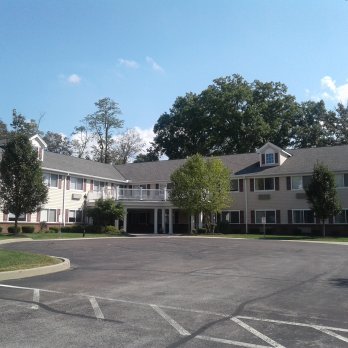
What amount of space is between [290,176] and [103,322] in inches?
1438

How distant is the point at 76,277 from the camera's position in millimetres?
12273

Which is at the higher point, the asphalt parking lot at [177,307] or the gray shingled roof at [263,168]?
the gray shingled roof at [263,168]

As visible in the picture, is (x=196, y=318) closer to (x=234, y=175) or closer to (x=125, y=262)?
(x=125, y=262)

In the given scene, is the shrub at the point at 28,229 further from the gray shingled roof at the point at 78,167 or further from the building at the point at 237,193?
the gray shingled roof at the point at 78,167

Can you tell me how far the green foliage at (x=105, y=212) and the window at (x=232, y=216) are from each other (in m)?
10.3

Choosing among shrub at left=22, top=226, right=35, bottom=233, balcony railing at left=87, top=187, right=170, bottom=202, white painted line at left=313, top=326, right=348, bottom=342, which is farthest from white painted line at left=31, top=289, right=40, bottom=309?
balcony railing at left=87, top=187, right=170, bottom=202

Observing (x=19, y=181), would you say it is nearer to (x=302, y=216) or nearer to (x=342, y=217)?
(x=302, y=216)

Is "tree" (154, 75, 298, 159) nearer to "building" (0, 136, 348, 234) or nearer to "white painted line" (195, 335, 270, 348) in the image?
"building" (0, 136, 348, 234)

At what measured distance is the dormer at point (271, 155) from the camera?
43750 millimetres

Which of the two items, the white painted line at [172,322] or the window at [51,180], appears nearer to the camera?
the white painted line at [172,322]

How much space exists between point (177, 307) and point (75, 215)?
36.8 m

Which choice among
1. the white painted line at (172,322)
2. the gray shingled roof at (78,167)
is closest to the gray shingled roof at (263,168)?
the gray shingled roof at (78,167)

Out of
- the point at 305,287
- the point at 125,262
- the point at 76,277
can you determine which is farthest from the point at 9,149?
the point at 305,287

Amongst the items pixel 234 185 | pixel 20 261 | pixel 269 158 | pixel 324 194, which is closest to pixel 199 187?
pixel 234 185
